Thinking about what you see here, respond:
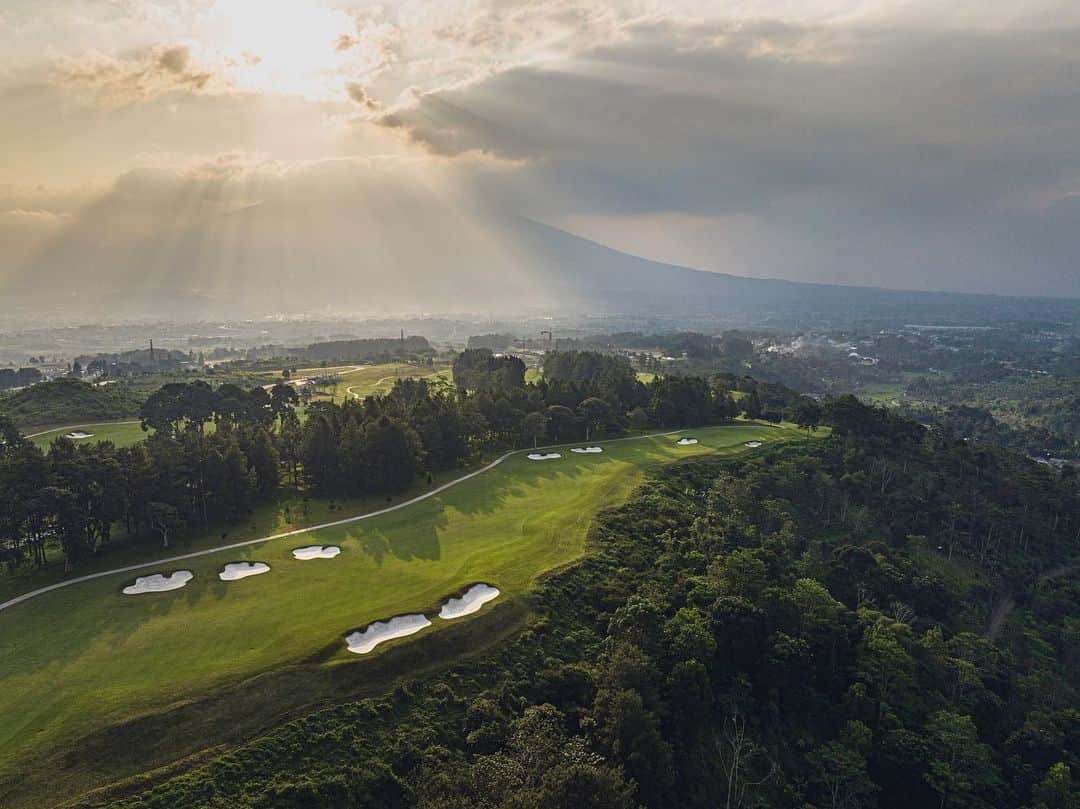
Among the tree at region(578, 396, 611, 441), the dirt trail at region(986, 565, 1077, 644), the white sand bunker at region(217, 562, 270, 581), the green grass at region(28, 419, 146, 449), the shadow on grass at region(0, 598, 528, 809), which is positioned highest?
the tree at region(578, 396, 611, 441)

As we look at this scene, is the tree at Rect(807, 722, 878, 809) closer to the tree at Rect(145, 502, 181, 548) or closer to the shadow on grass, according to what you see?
the shadow on grass

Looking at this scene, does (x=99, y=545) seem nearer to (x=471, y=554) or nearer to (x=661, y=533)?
(x=471, y=554)

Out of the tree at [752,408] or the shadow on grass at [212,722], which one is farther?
the tree at [752,408]

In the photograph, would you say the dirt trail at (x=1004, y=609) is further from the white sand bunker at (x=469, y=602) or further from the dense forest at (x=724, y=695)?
the white sand bunker at (x=469, y=602)

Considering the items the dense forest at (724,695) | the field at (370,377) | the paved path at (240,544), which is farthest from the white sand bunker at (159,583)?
the field at (370,377)

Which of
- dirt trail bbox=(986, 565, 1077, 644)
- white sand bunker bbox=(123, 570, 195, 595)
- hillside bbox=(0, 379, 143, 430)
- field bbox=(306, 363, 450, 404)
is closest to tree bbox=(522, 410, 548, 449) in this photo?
white sand bunker bbox=(123, 570, 195, 595)

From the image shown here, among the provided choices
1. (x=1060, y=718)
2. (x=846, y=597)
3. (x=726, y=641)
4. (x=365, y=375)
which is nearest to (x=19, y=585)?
(x=726, y=641)
